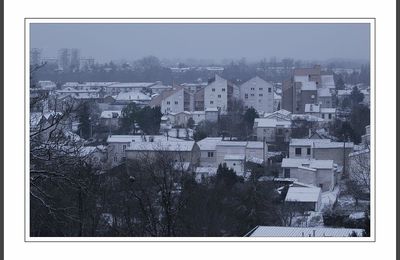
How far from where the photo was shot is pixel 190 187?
4.23 metres

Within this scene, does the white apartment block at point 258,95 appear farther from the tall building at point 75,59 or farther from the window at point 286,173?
the tall building at point 75,59

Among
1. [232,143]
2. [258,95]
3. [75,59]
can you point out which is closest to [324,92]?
[258,95]

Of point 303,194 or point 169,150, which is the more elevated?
point 169,150

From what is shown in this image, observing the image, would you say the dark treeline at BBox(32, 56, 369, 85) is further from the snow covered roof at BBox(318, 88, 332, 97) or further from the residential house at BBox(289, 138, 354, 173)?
the snow covered roof at BBox(318, 88, 332, 97)

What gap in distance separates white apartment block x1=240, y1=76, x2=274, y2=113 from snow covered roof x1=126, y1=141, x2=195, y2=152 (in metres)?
0.56

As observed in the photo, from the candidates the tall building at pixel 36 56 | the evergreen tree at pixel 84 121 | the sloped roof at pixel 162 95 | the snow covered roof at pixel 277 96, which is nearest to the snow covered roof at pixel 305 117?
the snow covered roof at pixel 277 96

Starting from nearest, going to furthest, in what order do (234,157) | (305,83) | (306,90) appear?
(305,83)
(234,157)
(306,90)

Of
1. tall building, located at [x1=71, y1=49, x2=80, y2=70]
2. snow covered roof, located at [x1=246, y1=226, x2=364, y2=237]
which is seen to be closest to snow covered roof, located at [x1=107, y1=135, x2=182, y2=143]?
tall building, located at [x1=71, y1=49, x2=80, y2=70]

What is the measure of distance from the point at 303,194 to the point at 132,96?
142cm

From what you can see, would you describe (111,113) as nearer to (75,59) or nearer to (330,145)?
(75,59)

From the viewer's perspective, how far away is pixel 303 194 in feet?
14.6
